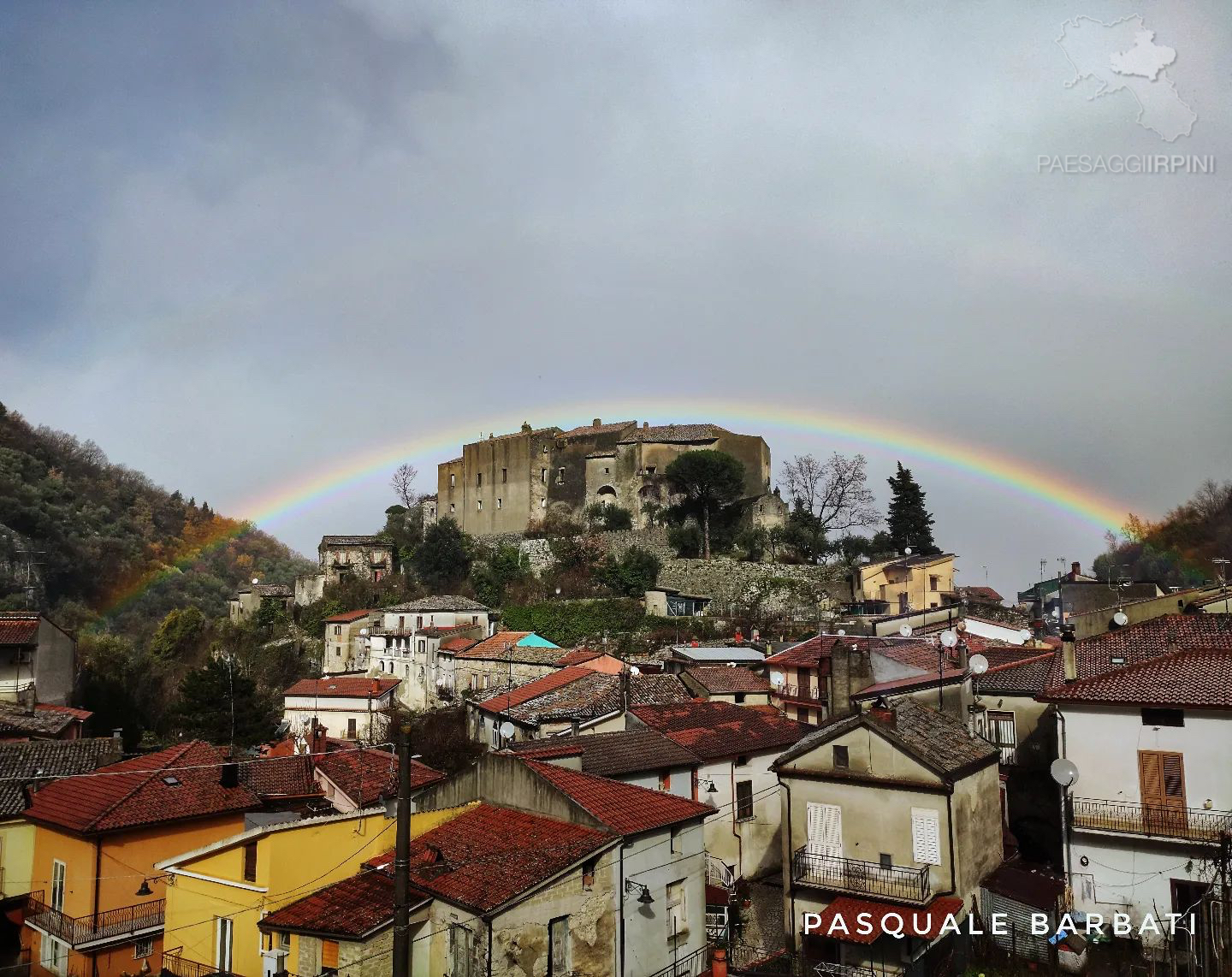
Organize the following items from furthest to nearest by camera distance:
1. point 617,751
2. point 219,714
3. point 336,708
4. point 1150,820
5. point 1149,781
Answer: point 336,708, point 219,714, point 617,751, point 1149,781, point 1150,820

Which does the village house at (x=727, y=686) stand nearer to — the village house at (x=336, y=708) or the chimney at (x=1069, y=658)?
the chimney at (x=1069, y=658)

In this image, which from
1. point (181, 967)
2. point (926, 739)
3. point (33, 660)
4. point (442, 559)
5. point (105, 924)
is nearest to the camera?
point (181, 967)

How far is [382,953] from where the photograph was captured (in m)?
15.4

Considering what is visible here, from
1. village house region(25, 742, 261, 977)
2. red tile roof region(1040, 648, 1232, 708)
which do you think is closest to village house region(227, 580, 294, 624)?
village house region(25, 742, 261, 977)

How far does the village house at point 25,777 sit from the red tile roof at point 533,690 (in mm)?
12716

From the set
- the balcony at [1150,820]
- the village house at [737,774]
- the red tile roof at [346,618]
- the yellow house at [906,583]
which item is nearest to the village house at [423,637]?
the red tile roof at [346,618]

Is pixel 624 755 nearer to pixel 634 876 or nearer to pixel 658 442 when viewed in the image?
pixel 634 876

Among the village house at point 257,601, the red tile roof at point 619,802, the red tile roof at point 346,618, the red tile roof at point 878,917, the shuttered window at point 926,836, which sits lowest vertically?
the red tile roof at point 878,917

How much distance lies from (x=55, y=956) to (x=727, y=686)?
2138cm

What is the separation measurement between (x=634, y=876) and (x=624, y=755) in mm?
5325

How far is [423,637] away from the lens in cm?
5322

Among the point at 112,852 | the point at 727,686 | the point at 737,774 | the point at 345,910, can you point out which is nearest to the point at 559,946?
the point at 345,910

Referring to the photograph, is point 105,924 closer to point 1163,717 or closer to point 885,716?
point 885,716

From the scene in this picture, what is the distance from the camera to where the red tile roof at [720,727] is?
83.1ft
